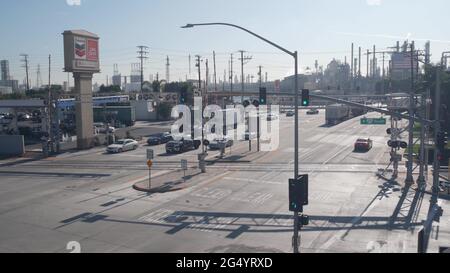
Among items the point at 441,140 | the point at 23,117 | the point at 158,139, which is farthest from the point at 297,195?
the point at 23,117

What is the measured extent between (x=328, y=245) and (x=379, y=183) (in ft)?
43.2

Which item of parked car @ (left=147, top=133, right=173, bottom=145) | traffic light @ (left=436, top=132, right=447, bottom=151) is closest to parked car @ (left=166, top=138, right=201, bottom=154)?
parked car @ (left=147, top=133, right=173, bottom=145)

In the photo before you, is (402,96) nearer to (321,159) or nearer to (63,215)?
(321,159)

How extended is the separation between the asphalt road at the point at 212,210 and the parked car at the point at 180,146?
498 cm

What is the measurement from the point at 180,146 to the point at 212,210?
21828 mm

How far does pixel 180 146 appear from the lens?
43500 mm

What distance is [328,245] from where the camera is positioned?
55.2ft

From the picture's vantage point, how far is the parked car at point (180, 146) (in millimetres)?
43250

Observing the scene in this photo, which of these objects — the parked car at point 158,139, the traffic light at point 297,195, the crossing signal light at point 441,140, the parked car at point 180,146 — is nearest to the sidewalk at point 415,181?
the crossing signal light at point 441,140

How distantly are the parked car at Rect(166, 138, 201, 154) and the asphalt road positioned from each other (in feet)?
16.3

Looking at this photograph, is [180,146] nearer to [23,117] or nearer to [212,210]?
[212,210]

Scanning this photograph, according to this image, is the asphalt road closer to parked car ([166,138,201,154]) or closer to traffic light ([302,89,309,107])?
parked car ([166,138,201,154])

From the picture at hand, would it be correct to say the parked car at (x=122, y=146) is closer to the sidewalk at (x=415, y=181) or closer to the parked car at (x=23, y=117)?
the sidewalk at (x=415, y=181)

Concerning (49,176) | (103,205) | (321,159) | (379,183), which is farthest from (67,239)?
(321,159)
